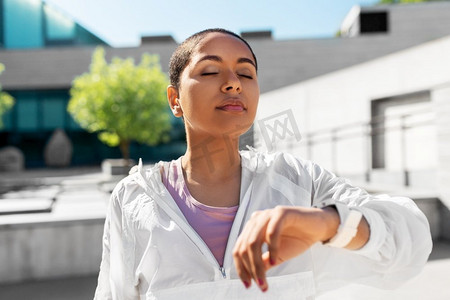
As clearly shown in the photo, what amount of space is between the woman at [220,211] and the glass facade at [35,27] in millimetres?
33750

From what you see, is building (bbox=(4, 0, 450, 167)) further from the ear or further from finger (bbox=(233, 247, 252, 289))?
finger (bbox=(233, 247, 252, 289))

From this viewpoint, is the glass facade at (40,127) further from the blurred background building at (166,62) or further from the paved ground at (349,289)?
the paved ground at (349,289)

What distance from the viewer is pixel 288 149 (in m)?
18.4

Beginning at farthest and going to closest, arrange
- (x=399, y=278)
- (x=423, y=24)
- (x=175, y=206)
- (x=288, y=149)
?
(x=423, y=24)
(x=288, y=149)
(x=175, y=206)
(x=399, y=278)

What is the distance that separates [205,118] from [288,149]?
17456 mm

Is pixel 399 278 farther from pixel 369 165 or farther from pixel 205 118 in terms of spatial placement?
pixel 369 165

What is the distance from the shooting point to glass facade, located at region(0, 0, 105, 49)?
31547mm

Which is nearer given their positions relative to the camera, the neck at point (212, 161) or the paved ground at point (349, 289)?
the neck at point (212, 161)

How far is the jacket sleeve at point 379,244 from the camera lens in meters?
1.02

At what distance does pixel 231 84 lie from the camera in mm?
1193

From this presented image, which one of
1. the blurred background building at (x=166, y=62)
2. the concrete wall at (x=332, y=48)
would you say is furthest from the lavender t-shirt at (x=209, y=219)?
the concrete wall at (x=332, y=48)

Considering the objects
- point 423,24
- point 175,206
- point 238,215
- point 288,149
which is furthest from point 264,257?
point 423,24

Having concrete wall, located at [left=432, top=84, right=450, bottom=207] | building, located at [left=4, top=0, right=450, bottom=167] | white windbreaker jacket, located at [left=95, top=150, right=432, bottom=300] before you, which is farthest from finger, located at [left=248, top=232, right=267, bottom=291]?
building, located at [left=4, top=0, right=450, bottom=167]

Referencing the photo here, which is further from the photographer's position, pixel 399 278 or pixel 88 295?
pixel 88 295
